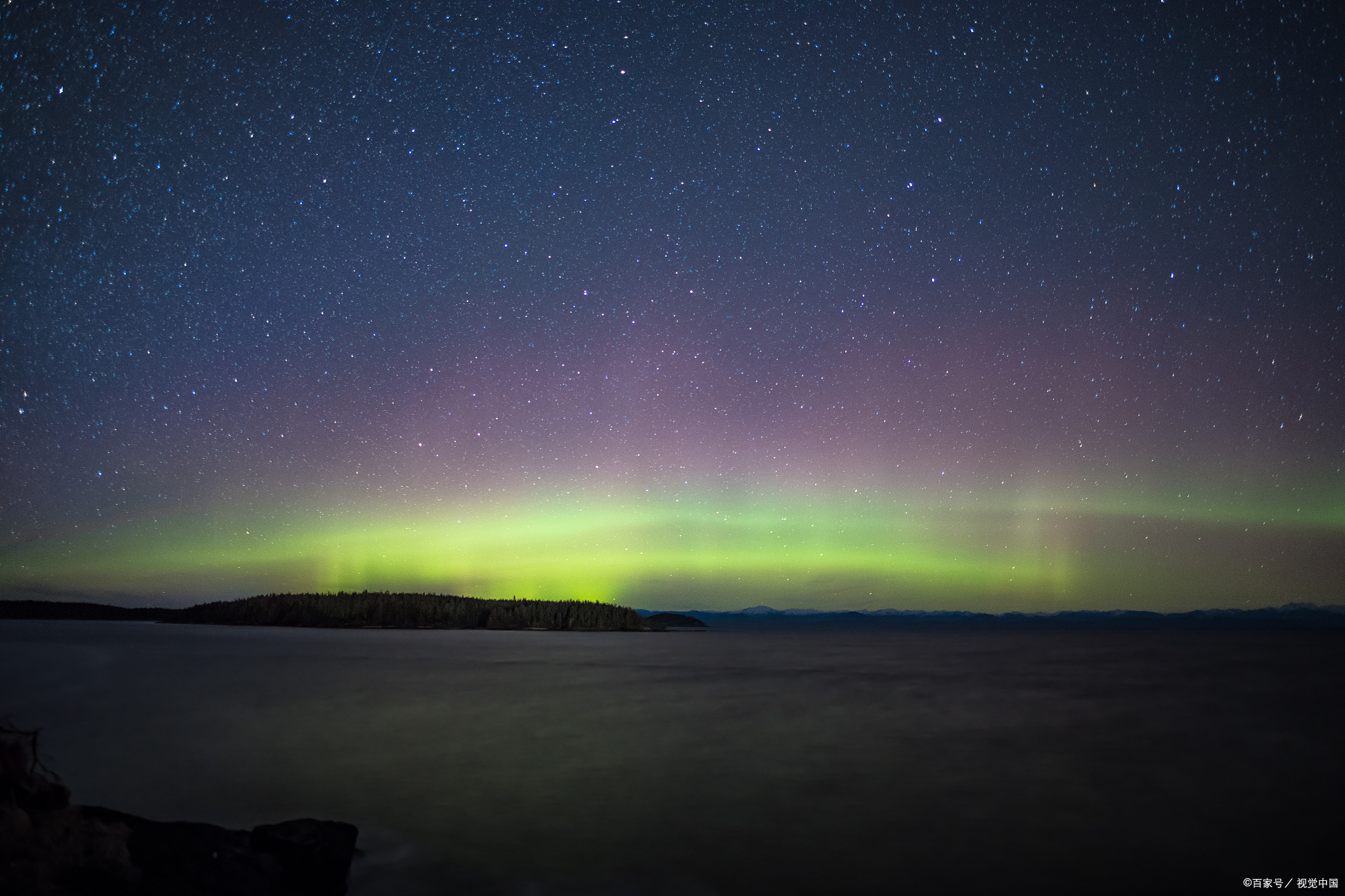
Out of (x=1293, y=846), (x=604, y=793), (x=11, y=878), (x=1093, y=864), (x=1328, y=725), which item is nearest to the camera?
(x=11, y=878)

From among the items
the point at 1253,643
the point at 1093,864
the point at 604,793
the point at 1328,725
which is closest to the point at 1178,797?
the point at 1093,864

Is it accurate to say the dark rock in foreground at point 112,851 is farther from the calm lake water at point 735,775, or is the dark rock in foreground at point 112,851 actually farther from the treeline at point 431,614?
the treeline at point 431,614

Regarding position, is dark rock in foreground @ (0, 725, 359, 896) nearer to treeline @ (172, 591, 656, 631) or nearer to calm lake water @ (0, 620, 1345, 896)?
calm lake water @ (0, 620, 1345, 896)

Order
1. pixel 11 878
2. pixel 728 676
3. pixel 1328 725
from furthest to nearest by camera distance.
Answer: pixel 728 676, pixel 1328 725, pixel 11 878

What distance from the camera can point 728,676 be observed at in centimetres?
3831

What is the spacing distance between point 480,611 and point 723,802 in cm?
12785

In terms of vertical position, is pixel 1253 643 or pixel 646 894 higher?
pixel 646 894

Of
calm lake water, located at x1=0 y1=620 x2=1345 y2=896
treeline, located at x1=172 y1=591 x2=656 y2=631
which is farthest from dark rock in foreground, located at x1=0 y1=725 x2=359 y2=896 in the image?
treeline, located at x1=172 y1=591 x2=656 y2=631

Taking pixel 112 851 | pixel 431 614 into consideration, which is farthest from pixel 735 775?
pixel 431 614

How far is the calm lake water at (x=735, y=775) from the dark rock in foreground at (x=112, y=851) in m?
1.74

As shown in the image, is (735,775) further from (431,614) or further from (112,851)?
(431,614)

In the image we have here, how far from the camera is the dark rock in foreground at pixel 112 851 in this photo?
485 centimetres

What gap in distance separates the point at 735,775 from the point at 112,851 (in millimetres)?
10975

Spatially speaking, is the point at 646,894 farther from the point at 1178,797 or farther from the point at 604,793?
the point at 1178,797
